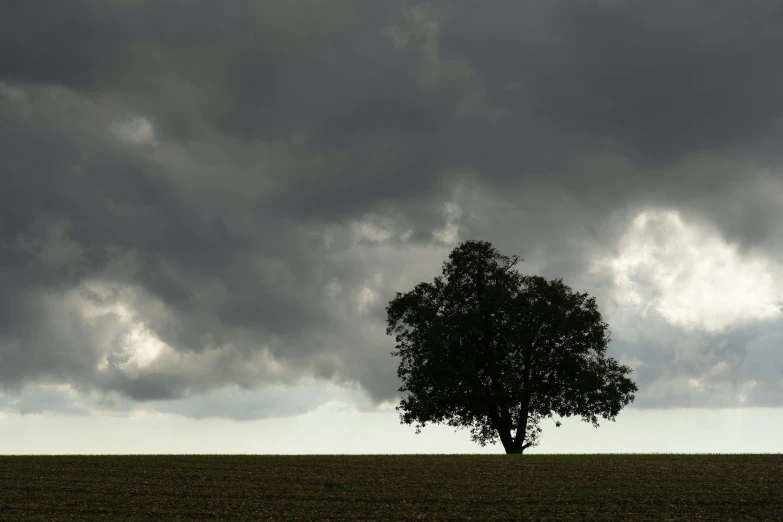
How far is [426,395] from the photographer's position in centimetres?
4675

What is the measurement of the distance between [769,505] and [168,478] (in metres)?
23.5

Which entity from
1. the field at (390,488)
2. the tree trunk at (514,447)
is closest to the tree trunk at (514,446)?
the tree trunk at (514,447)

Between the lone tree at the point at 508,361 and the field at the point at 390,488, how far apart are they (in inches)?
363

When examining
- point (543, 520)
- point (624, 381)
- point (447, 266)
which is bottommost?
point (543, 520)

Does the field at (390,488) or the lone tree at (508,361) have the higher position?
the lone tree at (508,361)

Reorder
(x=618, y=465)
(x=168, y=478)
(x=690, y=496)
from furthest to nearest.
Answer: (x=618, y=465), (x=168, y=478), (x=690, y=496)

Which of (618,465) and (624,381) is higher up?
(624,381)

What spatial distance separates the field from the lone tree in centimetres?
921

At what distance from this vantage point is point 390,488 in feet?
92.7

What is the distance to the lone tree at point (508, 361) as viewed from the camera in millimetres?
46062

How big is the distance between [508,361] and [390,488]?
2034cm

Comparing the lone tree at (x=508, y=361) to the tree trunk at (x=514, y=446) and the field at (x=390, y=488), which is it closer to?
the tree trunk at (x=514, y=446)

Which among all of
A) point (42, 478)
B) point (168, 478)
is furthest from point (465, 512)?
point (42, 478)

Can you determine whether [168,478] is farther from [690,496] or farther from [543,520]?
[690,496]
